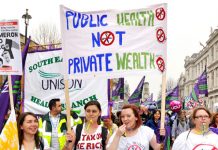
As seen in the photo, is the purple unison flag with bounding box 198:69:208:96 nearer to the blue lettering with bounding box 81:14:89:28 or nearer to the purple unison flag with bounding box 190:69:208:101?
the purple unison flag with bounding box 190:69:208:101

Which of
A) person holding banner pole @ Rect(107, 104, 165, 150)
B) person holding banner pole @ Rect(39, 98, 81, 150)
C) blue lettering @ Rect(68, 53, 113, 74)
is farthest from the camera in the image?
person holding banner pole @ Rect(39, 98, 81, 150)

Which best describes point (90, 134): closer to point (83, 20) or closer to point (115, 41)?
point (115, 41)

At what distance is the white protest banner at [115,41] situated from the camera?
212 inches

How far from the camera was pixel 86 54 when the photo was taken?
A: 18.0 ft

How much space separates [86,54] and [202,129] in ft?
5.97

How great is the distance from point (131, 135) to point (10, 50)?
6.71 ft

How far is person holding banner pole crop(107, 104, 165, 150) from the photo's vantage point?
4.63m

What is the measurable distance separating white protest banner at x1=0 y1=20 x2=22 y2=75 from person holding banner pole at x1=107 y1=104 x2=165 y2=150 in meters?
1.69

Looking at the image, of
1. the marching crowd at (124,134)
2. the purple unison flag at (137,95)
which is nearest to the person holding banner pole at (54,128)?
the marching crowd at (124,134)

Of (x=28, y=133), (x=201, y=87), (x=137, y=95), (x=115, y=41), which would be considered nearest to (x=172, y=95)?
(x=201, y=87)

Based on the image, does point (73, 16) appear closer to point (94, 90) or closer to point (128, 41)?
point (128, 41)

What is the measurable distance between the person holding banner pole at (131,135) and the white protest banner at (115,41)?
76cm

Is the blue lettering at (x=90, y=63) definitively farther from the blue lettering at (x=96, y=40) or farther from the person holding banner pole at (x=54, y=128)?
the person holding banner pole at (x=54, y=128)

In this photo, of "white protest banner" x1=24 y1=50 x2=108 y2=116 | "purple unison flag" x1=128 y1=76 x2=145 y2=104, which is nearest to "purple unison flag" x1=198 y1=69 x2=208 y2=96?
"purple unison flag" x1=128 y1=76 x2=145 y2=104
